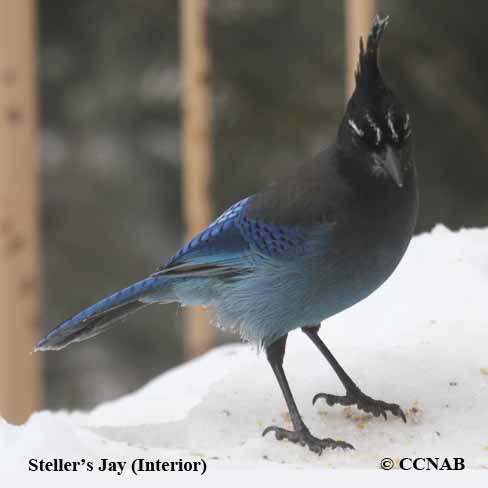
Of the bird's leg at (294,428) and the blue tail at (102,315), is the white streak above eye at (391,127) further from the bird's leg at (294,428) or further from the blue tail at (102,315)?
the blue tail at (102,315)

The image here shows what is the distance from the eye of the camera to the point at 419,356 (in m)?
3.24

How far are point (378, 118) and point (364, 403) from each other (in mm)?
871

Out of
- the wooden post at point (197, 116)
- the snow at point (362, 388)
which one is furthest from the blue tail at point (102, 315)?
the wooden post at point (197, 116)

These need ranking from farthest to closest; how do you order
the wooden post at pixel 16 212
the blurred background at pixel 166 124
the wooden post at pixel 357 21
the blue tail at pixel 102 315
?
1. the blurred background at pixel 166 124
2. the wooden post at pixel 357 21
3. the wooden post at pixel 16 212
4. the blue tail at pixel 102 315

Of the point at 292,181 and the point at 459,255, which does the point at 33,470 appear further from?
the point at 459,255

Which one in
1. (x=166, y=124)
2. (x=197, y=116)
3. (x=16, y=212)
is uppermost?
(x=166, y=124)

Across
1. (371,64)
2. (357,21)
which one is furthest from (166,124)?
(371,64)

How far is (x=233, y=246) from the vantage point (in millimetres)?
2951

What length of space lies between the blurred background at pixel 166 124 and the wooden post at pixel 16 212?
1.79m

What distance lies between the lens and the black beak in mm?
2641

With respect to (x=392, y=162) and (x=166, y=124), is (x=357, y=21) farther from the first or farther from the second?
(x=166, y=124)

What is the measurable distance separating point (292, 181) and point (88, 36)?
476cm

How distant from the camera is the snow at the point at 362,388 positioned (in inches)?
110

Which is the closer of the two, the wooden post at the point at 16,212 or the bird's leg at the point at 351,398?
the bird's leg at the point at 351,398
